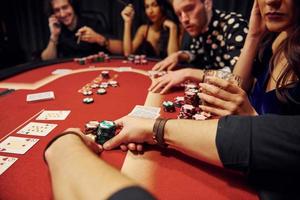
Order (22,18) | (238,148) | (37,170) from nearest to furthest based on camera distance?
(238,148)
(37,170)
(22,18)

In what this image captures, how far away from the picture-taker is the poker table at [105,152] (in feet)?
2.70

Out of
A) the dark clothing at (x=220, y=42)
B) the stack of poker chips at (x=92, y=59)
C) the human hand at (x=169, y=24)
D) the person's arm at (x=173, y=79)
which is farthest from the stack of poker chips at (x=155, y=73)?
the human hand at (x=169, y=24)

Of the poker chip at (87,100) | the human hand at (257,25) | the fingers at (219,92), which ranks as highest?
the human hand at (257,25)

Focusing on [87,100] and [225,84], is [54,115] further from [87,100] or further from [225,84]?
[225,84]

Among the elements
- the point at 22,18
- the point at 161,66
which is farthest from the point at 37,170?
the point at 22,18


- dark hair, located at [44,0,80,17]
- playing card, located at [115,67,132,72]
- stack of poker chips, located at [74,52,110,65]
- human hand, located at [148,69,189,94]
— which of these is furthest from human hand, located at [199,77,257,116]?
dark hair, located at [44,0,80,17]

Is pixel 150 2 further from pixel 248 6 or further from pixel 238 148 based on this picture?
pixel 238 148

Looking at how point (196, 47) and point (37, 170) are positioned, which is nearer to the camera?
point (37, 170)

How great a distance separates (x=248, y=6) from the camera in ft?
11.3

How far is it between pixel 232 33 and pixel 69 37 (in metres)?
1.97

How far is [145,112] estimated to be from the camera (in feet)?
4.37

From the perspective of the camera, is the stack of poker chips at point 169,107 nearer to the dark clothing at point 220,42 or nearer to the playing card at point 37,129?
the playing card at point 37,129

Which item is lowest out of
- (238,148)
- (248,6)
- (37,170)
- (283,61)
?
(37,170)

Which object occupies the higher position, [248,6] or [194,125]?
[248,6]
